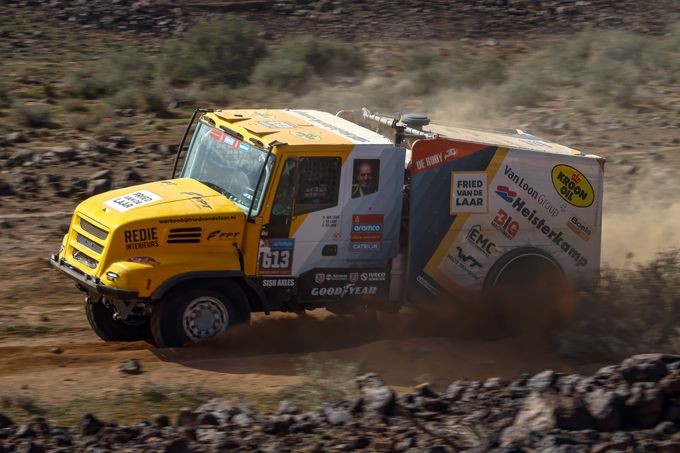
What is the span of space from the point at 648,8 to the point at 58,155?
2191 cm

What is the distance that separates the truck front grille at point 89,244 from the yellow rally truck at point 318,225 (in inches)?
0.9

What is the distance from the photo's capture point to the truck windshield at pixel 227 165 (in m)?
10.2

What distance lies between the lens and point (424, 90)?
2402 cm

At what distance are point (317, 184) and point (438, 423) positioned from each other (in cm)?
291

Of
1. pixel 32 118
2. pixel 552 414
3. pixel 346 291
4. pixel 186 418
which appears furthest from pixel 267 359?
pixel 32 118

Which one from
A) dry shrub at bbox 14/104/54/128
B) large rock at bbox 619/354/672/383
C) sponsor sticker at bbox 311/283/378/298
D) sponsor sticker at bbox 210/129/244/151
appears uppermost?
dry shrub at bbox 14/104/54/128

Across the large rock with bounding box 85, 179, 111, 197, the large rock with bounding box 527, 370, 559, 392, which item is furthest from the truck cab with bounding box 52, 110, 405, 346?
the large rock with bounding box 85, 179, 111, 197

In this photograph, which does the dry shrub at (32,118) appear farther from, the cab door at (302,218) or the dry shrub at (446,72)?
the cab door at (302,218)

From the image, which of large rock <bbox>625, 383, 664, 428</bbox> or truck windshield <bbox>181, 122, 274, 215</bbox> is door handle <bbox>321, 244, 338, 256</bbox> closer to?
truck windshield <bbox>181, 122, 274, 215</bbox>

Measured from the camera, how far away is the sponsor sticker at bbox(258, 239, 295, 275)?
10.2 m

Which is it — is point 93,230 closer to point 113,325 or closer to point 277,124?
point 113,325

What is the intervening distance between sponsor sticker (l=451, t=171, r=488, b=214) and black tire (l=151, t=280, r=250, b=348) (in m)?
2.29

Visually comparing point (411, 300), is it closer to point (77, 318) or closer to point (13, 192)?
point (77, 318)

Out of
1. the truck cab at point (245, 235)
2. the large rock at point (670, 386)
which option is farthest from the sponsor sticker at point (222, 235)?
the large rock at point (670, 386)
